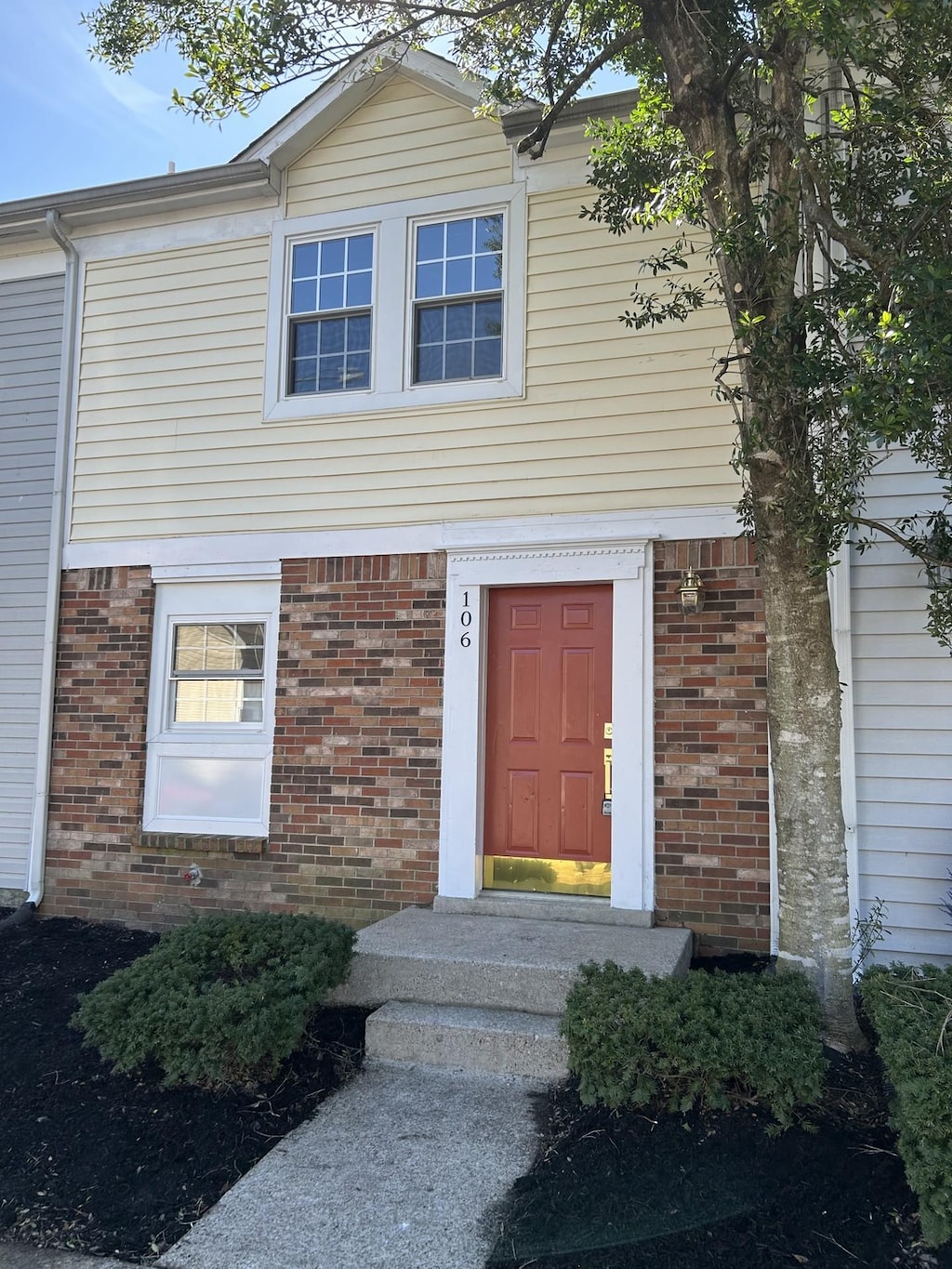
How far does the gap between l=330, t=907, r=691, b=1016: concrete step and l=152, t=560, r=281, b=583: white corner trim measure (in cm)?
269

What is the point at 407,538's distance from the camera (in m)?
6.29

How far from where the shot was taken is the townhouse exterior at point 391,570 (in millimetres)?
5465

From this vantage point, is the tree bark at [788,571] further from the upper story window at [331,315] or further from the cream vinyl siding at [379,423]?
the upper story window at [331,315]

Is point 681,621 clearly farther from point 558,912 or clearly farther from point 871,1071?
point 871,1071

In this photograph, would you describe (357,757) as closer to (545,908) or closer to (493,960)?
(545,908)

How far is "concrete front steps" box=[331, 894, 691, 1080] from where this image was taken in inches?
166

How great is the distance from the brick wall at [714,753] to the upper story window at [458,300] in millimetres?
1979

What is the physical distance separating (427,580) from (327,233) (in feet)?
9.02

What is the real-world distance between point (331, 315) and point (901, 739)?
476 centimetres

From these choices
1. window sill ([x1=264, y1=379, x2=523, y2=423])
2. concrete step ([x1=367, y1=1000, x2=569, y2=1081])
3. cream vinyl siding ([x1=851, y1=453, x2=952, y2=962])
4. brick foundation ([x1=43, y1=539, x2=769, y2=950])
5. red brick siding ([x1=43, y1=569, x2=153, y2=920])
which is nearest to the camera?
concrete step ([x1=367, y1=1000, x2=569, y2=1081])

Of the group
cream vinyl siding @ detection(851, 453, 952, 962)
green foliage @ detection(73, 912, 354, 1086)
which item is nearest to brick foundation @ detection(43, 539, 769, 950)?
cream vinyl siding @ detection(851, 453, 952, 962)

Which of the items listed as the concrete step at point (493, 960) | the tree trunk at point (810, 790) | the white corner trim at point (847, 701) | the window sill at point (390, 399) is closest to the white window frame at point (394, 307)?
the window sill at point (390, 399)

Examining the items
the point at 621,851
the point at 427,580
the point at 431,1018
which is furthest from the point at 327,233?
the point at 431,1018

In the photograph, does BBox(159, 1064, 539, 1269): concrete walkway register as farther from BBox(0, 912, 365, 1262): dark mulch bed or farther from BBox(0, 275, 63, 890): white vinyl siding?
BBox(0, 275, 63, 890): white vinyl siding
